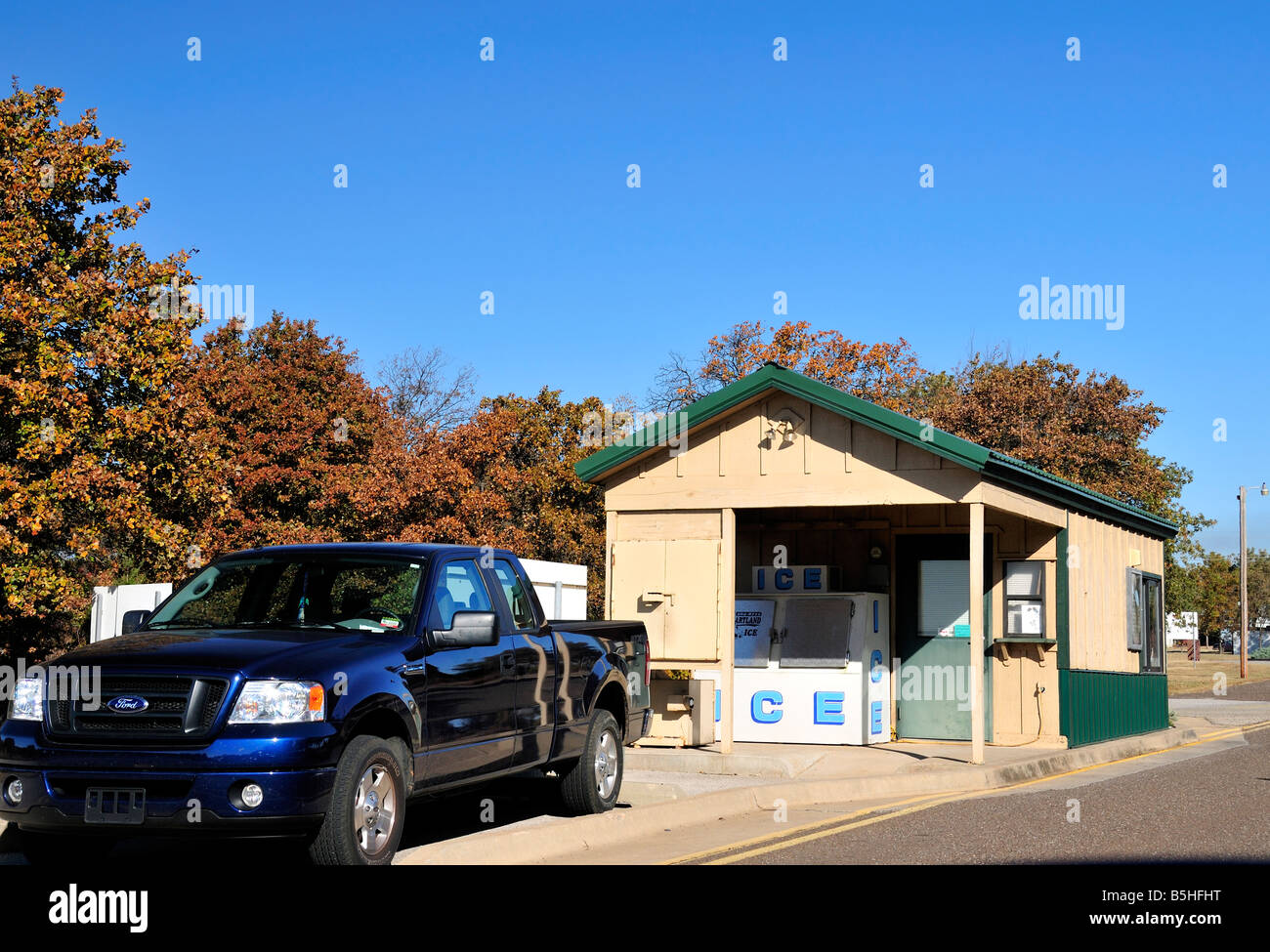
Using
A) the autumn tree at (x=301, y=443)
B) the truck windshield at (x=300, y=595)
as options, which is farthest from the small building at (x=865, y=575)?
the autumn tree at (x=301, y=443)

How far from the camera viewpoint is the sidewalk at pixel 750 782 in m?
9.18

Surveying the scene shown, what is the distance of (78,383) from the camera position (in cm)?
2055

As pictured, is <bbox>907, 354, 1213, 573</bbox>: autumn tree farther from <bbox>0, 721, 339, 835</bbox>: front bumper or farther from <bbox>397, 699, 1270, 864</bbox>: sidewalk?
<bbox>0, 721, 339, 835</bbox>: front bumper

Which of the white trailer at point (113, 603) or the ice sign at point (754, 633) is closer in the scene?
the white trailer at point (113, 603)

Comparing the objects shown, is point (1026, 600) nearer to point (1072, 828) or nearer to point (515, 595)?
point (1072, 828)

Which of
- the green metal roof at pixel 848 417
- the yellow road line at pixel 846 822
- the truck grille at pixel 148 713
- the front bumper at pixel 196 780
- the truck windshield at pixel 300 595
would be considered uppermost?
the green metal roof at pixel 848 417

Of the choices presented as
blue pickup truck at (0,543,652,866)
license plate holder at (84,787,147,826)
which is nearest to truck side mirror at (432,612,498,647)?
blue pickup truck at (0,543,652,866)

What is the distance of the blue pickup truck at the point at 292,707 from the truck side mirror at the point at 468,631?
0.04ft

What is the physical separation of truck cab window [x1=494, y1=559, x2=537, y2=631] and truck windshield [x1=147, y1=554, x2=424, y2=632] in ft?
3.44

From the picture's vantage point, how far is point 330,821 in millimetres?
7273

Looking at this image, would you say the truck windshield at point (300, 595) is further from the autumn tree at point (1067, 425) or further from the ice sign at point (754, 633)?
the autumn tree at point (1067, 425)

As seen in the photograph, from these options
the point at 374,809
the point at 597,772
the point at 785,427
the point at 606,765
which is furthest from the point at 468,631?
the point at 785,427

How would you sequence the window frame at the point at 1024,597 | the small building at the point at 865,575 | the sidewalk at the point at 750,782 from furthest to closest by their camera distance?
the window frame at the point at 1024,597 < the small building at the point at 865,575 < the sidewalk at the point at 750,782

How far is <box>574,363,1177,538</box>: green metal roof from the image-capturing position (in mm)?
14516
